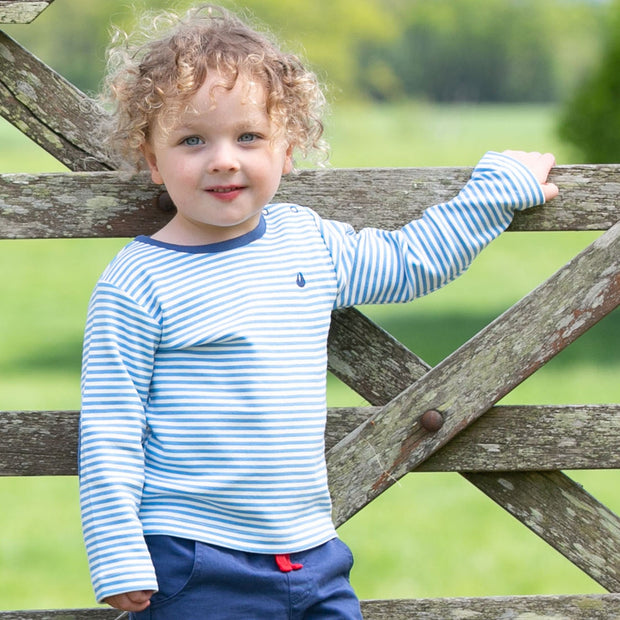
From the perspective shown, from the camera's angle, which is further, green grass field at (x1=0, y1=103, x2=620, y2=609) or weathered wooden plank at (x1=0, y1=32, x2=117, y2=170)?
green grass field at (x1=0, y1=103, x2=620, y2=609)

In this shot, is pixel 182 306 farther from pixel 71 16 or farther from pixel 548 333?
pixel 71 16

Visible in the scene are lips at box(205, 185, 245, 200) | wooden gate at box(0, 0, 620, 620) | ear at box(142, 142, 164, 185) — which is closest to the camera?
lips at box(205, 185, 245, 200)

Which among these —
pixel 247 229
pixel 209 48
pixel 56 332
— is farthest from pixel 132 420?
pixel 56 332

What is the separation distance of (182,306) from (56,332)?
56.8ft

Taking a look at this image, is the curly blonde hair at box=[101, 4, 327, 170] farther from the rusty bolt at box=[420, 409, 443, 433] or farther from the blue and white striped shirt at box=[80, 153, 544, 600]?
the rusty bolt at box=[420, 409, 443, 433]

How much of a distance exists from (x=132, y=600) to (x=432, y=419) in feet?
2.64

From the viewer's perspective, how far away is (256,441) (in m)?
2.30

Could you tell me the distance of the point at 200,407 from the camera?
90.5 inches

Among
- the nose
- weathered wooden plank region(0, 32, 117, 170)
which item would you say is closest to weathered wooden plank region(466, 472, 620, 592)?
the nose

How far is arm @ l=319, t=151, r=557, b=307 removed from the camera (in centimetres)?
254

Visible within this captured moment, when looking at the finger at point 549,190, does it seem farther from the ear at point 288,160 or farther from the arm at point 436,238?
the ear at point 288,160

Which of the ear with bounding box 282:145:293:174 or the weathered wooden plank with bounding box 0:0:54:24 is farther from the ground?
the weathered wooden plank with bounding box 0:0:54:24

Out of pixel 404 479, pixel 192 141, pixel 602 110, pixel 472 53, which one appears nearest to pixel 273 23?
pixel 472 53

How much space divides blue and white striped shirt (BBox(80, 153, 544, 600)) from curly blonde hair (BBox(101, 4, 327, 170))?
0.26 meters
